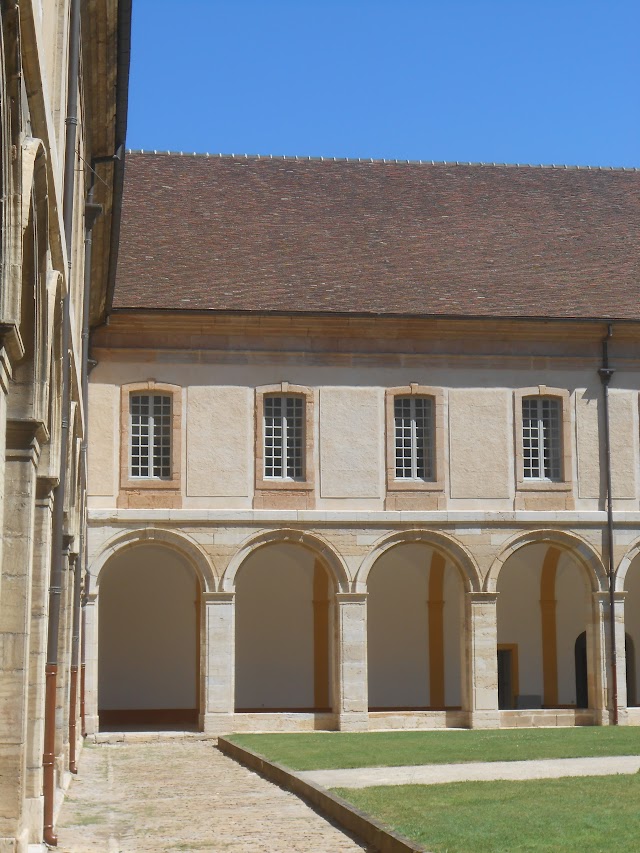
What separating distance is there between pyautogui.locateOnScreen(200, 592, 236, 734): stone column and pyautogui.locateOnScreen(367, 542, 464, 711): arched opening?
5.28m

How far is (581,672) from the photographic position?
29.1 m

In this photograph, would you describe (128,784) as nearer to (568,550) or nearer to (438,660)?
(568,550)

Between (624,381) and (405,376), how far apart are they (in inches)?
162

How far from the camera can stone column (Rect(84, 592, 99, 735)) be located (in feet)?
77.5

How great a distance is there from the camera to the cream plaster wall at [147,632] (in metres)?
27.9

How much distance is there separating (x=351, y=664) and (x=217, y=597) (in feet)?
8.65

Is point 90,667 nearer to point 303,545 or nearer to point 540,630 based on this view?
point 303,545

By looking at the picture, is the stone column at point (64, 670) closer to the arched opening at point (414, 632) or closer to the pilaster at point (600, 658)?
the pilaster at point (600, 658)

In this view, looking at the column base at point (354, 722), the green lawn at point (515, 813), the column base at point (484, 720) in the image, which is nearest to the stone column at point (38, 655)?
the green lawn at point (515, 813)

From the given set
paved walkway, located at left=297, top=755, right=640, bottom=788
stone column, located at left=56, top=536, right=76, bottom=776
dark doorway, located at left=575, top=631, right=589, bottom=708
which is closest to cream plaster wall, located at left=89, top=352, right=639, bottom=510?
dark doorway, located at left=575, top=631, right=589, bottom=708

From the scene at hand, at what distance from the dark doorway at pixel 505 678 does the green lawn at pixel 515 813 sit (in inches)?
601

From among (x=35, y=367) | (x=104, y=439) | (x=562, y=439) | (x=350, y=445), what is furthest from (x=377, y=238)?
(x=35, y=367)

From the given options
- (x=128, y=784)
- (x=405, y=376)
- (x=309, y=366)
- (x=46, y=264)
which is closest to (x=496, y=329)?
(x=405, y=376)

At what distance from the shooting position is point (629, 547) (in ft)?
84.1
